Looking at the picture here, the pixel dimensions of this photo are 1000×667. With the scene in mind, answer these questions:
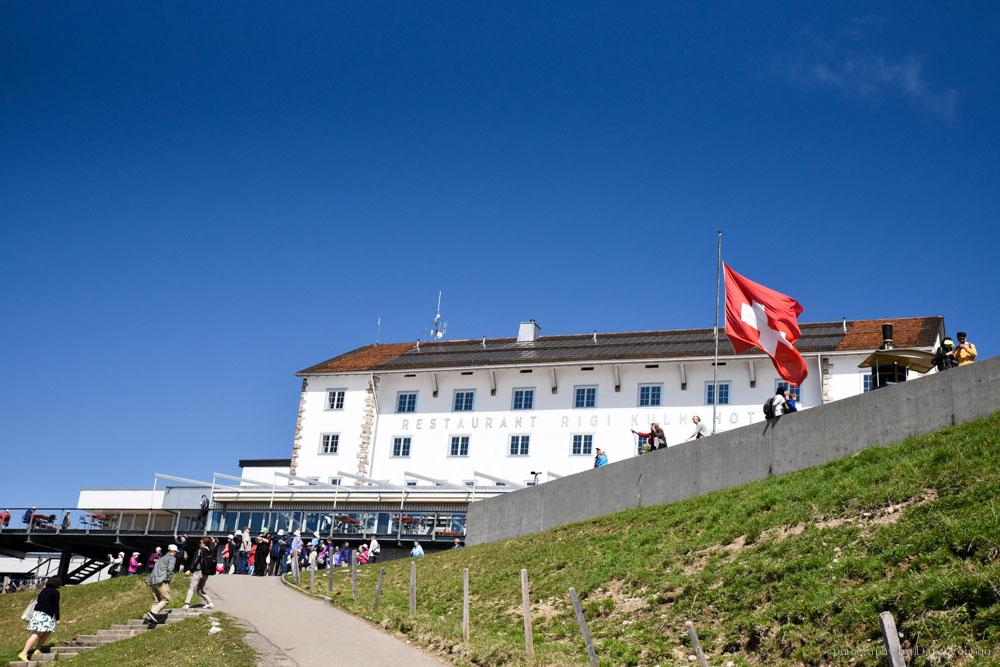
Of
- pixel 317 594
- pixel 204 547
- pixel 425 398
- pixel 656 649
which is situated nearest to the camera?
pixel 656 649

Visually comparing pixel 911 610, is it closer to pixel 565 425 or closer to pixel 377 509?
pixel 377 509

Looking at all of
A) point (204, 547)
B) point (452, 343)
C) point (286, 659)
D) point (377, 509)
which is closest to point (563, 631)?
point (286, 659)

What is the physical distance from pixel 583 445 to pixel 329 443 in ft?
46.1

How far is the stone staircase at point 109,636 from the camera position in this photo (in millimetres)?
19203

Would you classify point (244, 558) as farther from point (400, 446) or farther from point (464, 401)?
point (464, 401)

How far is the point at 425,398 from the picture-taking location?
52250 millimetres

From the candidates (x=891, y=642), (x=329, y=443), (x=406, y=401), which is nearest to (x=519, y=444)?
(x=406, y=401)

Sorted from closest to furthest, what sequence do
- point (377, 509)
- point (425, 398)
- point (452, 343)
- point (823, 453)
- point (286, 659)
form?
point (286, 659) → point (823, 453) → point (377, 509) → point (425, 398) → point (452, 343)

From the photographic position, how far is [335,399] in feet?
177

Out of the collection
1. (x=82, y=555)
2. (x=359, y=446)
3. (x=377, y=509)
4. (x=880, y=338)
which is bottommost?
(x=82, y=555)

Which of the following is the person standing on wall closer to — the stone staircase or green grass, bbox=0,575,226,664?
green grass, bbox=0,575,226,664

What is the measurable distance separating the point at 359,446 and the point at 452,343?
31.1 feet

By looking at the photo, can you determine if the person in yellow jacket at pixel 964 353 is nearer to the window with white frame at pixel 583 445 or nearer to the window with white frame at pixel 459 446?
the window with white frame at pixel 583 445

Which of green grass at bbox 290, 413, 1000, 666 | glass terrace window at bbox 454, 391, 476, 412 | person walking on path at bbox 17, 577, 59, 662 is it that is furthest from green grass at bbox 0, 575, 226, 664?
glass terrace window at bbox 454, 391, 476, 412
